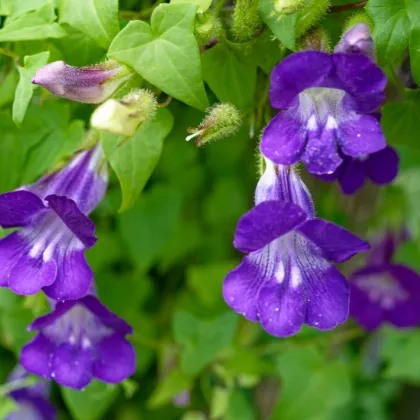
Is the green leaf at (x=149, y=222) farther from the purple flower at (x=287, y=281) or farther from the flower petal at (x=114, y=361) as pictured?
the purple flower at (x=287, y=281)

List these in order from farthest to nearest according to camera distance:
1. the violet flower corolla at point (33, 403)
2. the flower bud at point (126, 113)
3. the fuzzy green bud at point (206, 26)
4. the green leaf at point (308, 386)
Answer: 1. the green leaf at point (308, 386)
2. the violet flower corolla at point (33, 403)
3. the fuzzy green bud at point (206, 26)
4. the flower bud at point (126, 113)

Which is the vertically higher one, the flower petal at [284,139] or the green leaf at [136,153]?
the flower petal at [284,139]

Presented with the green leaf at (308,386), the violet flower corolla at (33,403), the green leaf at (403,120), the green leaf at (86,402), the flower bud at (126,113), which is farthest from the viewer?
the green leaf at (308,386)

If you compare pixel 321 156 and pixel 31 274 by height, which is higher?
pixel 321 156

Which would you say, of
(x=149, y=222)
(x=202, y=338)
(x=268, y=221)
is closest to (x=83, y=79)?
(x=268, y=221)

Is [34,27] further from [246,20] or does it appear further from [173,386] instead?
[173,386]

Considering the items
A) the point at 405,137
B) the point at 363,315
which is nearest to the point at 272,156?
the point at 405,137

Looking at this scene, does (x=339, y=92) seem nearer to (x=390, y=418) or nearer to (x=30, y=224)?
(x=30, y=224)

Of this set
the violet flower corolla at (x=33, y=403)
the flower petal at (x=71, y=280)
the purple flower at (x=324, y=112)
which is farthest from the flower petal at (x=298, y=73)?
the violet flower corolla at (x=33, y=403)
